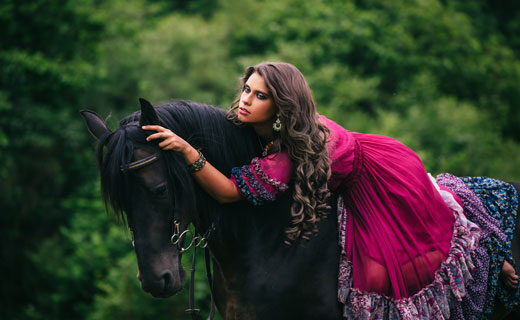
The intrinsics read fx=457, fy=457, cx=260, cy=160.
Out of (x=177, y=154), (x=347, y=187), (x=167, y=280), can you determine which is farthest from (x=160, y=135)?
(x=347, y=187)

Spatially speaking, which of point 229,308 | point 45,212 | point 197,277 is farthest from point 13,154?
point 229,308

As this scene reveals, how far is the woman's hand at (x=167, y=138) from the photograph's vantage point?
7.69 feet

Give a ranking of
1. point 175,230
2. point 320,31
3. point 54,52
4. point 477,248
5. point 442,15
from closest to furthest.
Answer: point 175,230 → point 477,248 → point 54,52 → point 320,31 → point 442,15

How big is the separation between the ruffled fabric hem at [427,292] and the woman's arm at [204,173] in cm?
72

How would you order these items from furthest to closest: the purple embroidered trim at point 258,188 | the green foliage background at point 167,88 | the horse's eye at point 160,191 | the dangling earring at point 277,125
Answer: the green foliage background at point 167,88 → the dangling earring at point 277,125 → the purple embroidered trim at point 258,188 → the horse's eye at point 160,191

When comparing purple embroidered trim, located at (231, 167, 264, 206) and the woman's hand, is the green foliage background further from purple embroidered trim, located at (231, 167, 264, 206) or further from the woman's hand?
the woman's hand

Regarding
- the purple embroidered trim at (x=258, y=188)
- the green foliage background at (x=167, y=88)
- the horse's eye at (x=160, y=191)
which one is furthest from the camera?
the green foliage background at (x=167, y=88)

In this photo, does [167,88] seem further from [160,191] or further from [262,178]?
[160,191]

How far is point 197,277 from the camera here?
23.6ft

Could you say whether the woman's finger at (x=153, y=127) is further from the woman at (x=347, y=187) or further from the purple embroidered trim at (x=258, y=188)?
the purple embroidered trim at (x=258, y=188)

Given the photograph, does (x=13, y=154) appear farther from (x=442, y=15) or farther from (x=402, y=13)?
(x=442, y=15)

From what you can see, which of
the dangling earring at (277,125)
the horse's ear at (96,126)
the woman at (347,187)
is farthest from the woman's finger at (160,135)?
the dangling earring at (277,125)

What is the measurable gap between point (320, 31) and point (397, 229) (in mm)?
11098

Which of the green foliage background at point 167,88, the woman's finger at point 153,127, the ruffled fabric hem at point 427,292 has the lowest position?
the green foliage background at point 167,88
